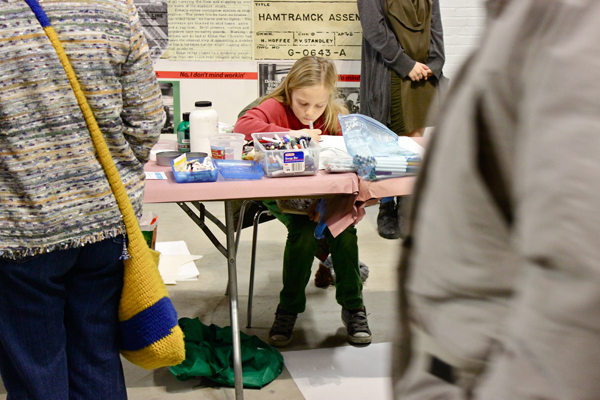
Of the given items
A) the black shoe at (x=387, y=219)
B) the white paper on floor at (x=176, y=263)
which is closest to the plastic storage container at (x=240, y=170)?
the white paper on floor at (x=176, y=263)

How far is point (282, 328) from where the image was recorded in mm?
2340

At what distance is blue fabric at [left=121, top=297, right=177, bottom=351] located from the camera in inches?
53.5

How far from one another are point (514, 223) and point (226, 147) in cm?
182

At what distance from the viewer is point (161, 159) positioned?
198cm

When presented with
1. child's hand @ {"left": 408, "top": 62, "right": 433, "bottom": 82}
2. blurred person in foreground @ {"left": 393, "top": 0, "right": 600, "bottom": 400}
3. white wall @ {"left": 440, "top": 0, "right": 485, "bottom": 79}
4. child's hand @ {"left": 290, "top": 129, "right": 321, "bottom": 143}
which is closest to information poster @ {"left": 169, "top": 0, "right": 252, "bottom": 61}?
child's hand @ {"left": 408, "top": 62, "right": 433, "bottom": 82}

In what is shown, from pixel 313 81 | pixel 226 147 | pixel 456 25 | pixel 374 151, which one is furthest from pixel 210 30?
pixel 374 151

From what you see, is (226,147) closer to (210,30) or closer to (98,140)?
(98,140)

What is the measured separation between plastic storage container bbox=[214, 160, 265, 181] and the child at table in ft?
1.33

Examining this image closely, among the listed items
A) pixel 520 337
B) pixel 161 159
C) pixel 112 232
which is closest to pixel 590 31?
pixel 520 337

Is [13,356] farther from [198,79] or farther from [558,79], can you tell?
[198,79]

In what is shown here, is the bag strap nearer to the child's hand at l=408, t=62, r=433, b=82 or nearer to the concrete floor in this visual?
the concrete floor

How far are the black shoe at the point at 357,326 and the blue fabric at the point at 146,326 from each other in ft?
3.63

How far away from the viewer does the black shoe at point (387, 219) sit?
3.79m

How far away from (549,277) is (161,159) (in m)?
1.85
